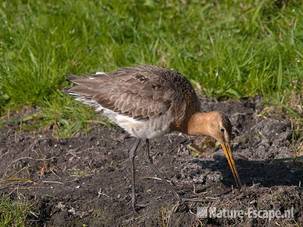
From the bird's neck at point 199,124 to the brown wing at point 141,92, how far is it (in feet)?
0.38

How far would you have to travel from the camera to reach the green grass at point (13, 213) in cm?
683

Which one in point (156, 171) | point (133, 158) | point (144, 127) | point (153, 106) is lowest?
point (156, 171)

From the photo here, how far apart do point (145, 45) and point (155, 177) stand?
236cm

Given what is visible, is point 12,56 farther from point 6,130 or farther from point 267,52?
point 267,52

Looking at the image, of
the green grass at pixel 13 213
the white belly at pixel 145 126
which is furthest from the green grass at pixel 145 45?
the green grass at pixel 13 213

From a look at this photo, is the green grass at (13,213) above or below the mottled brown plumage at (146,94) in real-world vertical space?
below

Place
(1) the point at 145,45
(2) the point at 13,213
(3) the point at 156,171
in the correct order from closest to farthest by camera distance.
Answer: (2) the point at 13,213, (3) the point at 156,171, (1) the point at 145,45

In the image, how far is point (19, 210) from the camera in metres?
6.93

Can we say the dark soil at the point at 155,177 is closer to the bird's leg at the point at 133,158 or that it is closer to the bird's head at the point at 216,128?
the bird's leg at the point at 133,158

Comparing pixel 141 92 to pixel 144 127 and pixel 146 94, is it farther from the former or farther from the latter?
pixel 144 127

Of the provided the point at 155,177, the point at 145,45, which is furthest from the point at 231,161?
the point at 145,45

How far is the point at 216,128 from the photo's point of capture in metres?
7.49

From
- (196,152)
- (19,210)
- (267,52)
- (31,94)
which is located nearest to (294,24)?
(267,52)

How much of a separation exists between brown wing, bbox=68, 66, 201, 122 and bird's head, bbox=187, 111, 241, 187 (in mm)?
146
